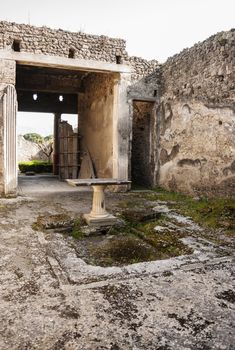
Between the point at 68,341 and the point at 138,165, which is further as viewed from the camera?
the point at 138,165

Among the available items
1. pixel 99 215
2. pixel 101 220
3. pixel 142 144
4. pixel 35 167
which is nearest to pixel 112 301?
pixel 101 220

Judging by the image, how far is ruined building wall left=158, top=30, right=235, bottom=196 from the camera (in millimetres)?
6793

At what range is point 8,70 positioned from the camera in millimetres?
7938

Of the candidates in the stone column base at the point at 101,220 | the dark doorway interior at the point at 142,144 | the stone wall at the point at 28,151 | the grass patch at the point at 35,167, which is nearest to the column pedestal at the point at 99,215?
the stone column base at the point at 101,220

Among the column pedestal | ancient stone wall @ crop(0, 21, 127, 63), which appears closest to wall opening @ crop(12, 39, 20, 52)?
ancient stone wall @ crop(0, 21, 127, 63)

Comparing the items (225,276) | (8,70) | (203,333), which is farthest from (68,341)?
(8,70)

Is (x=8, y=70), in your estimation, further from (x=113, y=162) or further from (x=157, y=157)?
(x=157, y=157)

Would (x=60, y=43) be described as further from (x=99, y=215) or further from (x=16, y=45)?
(x=99, y=215)

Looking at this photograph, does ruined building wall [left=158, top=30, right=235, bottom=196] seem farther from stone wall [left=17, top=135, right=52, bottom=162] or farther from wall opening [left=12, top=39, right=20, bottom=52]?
stone wall [left=17, top=135, right=52, bottom=162]

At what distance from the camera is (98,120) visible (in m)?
10.9

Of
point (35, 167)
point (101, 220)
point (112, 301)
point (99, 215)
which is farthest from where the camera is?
point (35, 167)

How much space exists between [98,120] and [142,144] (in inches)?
71.9

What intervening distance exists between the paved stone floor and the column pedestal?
1010 mm

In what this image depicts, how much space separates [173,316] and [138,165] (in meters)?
8.62
